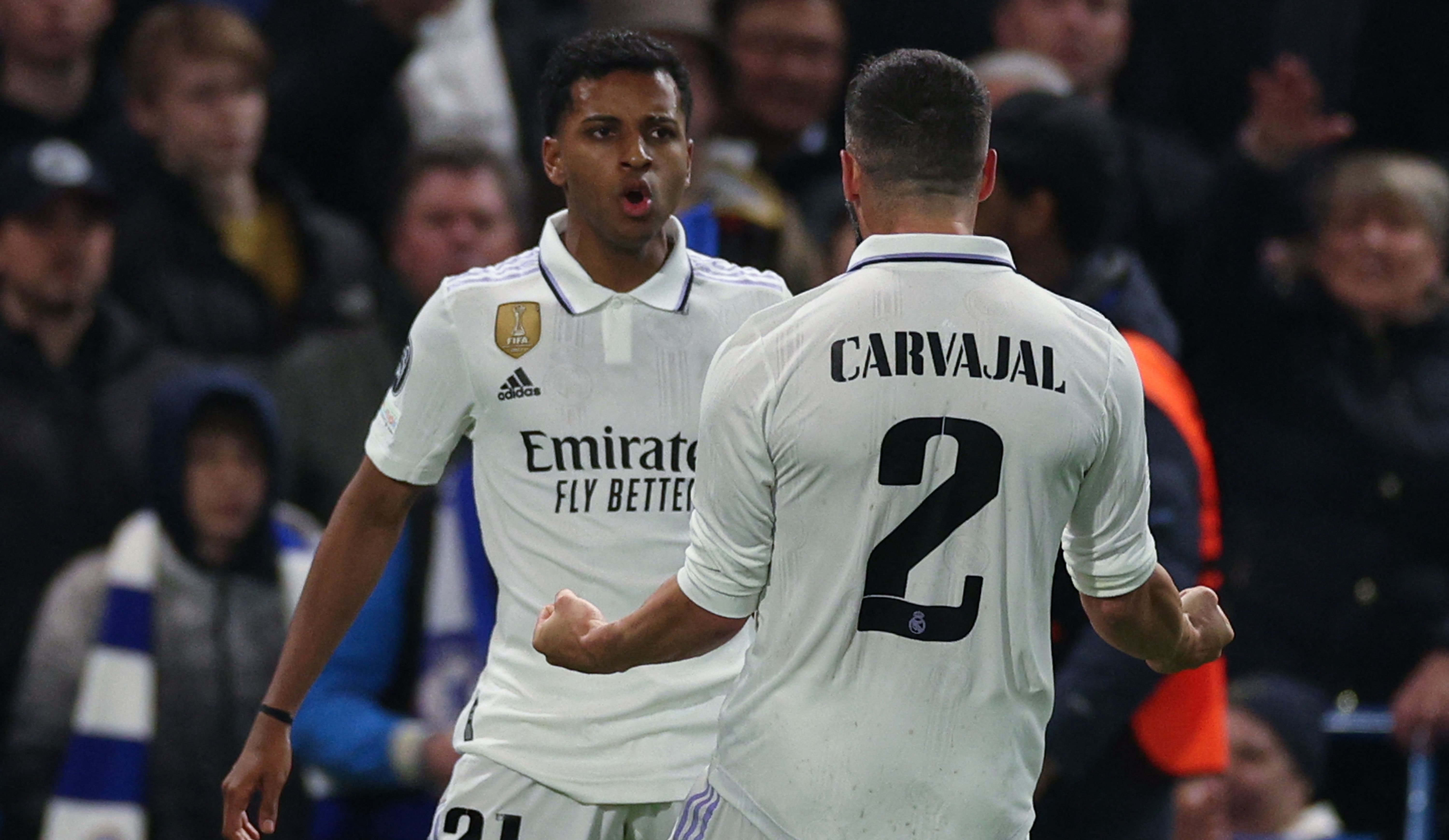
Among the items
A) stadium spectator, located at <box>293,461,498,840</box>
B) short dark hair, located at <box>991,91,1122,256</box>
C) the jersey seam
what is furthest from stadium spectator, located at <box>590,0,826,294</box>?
the jersey seam

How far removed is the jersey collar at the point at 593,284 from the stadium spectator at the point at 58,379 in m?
2.77

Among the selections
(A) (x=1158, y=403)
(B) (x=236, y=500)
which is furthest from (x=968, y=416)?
(B) (x=236, y=500)

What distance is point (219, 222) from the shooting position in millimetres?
7293

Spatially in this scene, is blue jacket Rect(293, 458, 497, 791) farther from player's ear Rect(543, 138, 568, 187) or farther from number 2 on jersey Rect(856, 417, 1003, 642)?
number 2 on jersey Rect(856, 417, 1003, 642)

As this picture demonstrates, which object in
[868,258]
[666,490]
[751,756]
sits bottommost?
[751,756]

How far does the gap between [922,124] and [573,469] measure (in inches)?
44.5

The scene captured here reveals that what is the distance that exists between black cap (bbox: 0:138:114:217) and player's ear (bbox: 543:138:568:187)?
304cm

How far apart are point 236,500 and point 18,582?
0.74 metres

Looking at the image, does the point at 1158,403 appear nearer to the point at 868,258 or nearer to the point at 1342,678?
the point at 868,258

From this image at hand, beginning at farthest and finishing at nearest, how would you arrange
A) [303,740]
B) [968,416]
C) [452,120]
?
[452,120] < [303,740] < [968,416]

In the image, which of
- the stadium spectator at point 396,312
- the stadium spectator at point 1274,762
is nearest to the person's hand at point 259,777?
the stadium spectator at point 396,312

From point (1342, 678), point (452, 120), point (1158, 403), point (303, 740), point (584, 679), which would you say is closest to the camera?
point (584, 679)

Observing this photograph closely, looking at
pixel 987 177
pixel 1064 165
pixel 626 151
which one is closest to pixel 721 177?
pixel 1064 165

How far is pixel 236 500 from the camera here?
628cm
